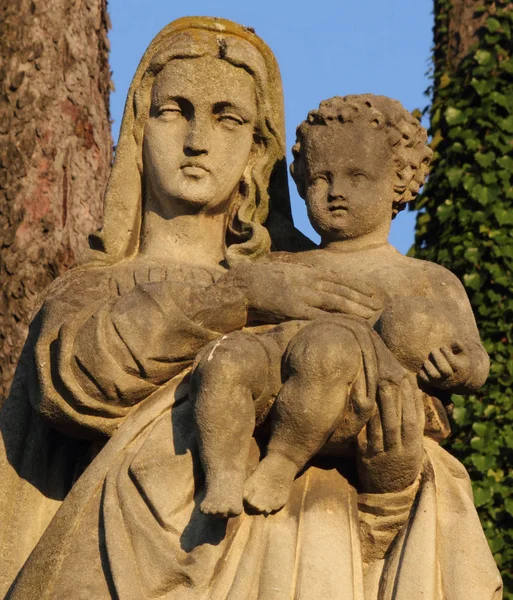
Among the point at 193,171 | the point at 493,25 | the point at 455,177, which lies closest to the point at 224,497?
the point at 193,171

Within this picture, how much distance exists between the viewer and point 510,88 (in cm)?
1086

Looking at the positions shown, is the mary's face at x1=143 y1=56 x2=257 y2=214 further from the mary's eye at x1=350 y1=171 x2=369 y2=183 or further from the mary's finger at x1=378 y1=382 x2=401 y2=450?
the mary's finger at x1=378 y1=382 x2=401 y2=450

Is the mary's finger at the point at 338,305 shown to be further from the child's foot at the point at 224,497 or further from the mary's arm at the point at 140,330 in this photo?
the child's foot at the point at 224,497

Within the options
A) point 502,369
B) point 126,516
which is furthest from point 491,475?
point 126,516

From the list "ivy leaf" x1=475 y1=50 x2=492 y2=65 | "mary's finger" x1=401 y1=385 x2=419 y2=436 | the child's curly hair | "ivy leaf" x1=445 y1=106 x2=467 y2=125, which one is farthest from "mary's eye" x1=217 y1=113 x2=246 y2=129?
"ivy leaf" x1=475 y1=50 x2=492 y2=65

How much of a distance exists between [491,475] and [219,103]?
4.06 metres

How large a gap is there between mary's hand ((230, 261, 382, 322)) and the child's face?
0.28 meters

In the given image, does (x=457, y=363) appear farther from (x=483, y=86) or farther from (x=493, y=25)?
(x=493, y=25)

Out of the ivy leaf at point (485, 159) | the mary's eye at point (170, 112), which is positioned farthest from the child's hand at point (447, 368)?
the ivy leaf at point (485, 159)

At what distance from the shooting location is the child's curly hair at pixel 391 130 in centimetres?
631

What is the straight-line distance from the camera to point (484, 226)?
10461mm

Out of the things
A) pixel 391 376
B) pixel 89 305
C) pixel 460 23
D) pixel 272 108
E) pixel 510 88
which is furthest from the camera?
pixel 460 23

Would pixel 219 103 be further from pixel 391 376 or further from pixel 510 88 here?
pixel 510 88

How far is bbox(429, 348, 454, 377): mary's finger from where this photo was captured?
5.86 m
